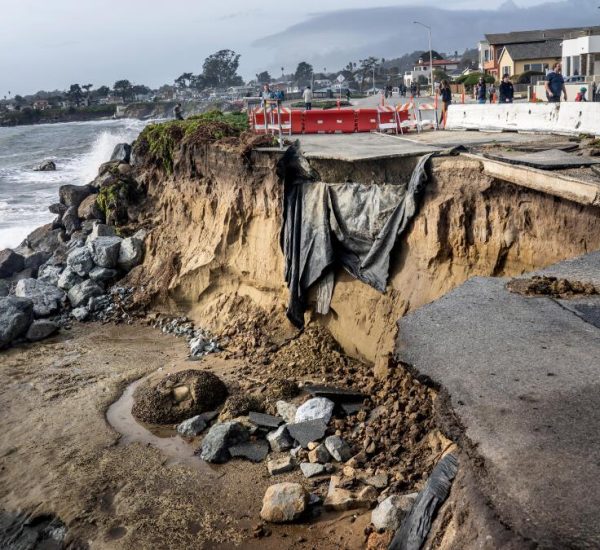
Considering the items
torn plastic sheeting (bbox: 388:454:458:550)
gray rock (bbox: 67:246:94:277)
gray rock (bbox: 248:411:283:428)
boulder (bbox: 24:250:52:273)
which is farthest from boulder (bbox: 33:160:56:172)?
torn plastic sheeting (bbox: 388:454:458:550)

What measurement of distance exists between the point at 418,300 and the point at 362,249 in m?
1.43

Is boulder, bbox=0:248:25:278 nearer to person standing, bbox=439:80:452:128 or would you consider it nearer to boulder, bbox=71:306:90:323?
boulder, bbox=71:306:90:323

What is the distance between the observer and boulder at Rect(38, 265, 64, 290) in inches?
666

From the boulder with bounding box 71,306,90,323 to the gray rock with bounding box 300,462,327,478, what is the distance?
8.48 meters

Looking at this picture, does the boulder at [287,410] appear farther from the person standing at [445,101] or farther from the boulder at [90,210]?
the person standing at [445,101]

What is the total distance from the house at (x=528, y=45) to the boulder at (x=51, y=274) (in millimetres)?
48300

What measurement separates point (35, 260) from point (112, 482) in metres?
12.3

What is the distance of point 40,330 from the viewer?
46.2ft

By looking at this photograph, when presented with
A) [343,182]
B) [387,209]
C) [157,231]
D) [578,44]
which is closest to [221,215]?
[157,231]

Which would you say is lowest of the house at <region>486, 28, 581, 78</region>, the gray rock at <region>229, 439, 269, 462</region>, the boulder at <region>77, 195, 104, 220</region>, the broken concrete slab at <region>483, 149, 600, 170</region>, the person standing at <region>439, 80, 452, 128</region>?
the gray rock at <region>229, 439, 269, 462</region>

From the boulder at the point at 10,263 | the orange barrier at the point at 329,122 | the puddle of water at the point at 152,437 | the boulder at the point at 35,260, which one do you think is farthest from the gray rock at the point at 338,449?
the boulder at the point at 10,263

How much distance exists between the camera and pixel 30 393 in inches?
449

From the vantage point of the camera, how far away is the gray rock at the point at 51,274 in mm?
16922

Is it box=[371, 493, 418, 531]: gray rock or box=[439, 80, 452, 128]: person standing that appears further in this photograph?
box=[439, 80, 452, 128]: person standing
